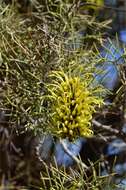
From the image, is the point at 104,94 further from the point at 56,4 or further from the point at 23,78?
the point at 56,4

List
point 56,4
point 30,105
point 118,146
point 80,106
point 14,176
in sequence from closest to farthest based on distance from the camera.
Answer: point 80,106 < point 30,105 < point 56,4 < point 118,146 < point 14,176

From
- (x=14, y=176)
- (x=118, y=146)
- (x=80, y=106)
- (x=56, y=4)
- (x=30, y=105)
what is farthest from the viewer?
(x=14, y=176)

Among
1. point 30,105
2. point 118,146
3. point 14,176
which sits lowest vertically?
point 14,176

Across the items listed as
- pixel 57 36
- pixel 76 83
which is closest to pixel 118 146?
pixel 57 36

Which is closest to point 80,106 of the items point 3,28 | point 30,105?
point 30,105

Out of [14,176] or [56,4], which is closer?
[56,4]

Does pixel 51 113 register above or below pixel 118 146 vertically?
above
